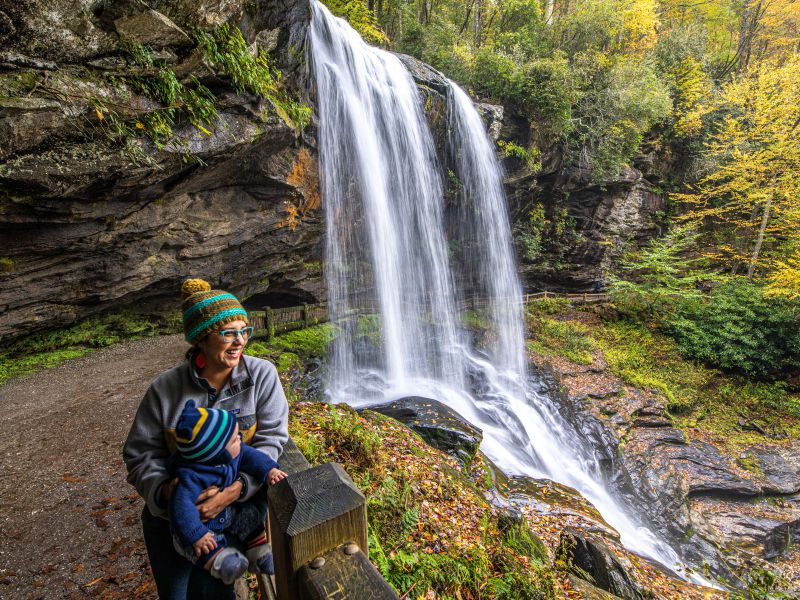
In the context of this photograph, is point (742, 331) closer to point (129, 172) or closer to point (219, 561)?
point (219, 561)

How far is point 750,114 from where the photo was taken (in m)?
14.7

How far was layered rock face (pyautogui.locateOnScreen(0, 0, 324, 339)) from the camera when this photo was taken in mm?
5156

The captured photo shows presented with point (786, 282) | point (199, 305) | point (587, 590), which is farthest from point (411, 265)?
point (786, 282)

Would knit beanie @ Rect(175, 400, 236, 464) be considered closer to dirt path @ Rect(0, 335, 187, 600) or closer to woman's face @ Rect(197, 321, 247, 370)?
woman's face @ Rect(197, 321, 247, 370)

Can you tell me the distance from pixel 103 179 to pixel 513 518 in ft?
27.4

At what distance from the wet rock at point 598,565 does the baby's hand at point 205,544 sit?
495 cm

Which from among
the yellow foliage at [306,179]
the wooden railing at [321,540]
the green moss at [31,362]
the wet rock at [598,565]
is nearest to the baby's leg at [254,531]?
the wooden railing at [321,540]

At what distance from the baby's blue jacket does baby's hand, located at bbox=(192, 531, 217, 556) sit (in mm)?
16

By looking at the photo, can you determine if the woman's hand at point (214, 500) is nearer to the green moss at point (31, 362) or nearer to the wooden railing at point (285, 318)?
the green moss at point (31, 362)

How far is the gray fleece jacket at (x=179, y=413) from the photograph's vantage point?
58.6 inches

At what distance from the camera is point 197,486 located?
1.40 metres

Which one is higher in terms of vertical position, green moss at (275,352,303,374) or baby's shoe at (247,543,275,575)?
baby's shoe at (247,543,275,575)

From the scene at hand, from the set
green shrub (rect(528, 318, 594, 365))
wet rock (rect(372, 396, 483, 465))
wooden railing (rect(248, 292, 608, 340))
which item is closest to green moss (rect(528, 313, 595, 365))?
green shrub (rect(528, 318, 594, 365))

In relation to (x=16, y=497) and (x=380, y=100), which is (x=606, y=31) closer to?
(x=380, y=100)
